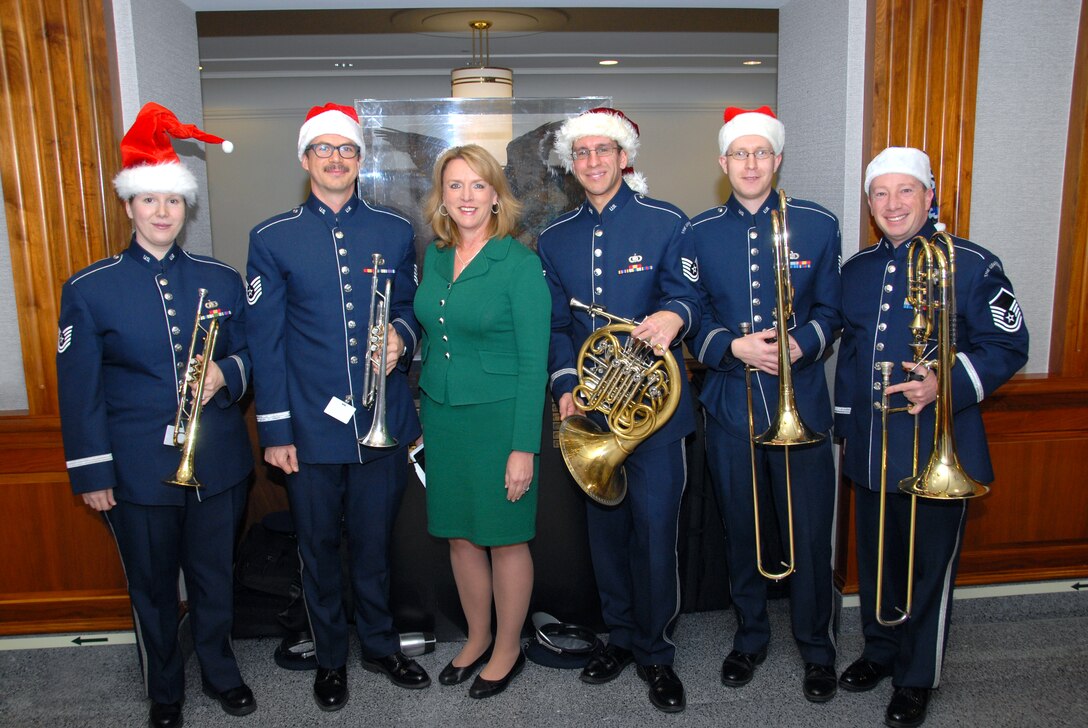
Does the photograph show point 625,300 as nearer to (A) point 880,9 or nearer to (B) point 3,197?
(A) point 880,9

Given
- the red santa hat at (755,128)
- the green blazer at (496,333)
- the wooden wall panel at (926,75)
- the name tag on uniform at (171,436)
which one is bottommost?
the name tag on uniform at (171,436)

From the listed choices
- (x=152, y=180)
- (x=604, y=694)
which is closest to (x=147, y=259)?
(x=152, y=180)

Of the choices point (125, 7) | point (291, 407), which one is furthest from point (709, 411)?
point (125, 7)

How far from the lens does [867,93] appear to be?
3.04 meters

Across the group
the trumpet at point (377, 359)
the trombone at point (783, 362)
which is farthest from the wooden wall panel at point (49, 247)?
the trombone at point (783, 362)

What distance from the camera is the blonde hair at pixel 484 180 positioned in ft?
8.19

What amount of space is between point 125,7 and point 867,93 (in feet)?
8.64

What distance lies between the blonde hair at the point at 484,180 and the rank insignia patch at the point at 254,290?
54 cm

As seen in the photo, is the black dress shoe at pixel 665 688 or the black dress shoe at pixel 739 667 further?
the black dress shoe at pixel 739 667

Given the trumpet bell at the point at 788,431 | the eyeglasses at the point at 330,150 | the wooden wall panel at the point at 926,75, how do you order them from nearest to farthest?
the trumpet bell at the point at 788,431
the eyeglasses at the point at 330,150
the wooden wall panel at the point at 926,75

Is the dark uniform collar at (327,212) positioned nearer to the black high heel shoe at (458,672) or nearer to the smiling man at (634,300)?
the smiling man at (634,300)

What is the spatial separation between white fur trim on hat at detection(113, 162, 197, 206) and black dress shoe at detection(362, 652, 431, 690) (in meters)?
1.64

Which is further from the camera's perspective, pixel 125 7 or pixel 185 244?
pixel 185 244

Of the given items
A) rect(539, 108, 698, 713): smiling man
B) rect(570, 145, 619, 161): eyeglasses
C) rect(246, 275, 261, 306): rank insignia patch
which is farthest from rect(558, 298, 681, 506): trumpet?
rect(246, 275, 261, 306): rank insignia patch
